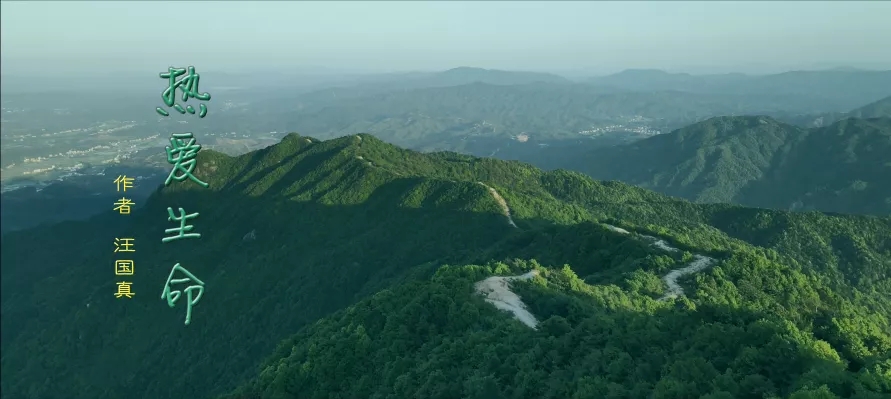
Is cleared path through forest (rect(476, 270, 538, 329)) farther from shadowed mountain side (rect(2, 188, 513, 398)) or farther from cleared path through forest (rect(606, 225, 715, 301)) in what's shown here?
shadowed mountain side (rect(2, 188, 513, 398))

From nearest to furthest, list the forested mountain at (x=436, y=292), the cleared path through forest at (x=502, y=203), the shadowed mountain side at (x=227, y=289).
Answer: the forested mountain at (x=436, y=292)
the shadowed mountain side at (x=227, y=289)
the cleared path through forest at (x=502, y=203)

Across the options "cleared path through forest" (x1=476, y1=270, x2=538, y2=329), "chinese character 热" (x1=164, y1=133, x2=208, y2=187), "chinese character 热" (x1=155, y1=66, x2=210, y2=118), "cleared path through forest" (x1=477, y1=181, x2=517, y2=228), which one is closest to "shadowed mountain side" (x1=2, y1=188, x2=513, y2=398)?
"cleared path through forest" (x1=477, y1=181, x2=517, y2=228)

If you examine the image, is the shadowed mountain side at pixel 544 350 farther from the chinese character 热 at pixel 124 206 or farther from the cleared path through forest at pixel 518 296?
the chinese character 热 at pixel 124 206

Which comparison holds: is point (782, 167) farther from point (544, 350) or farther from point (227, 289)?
point (544, 350)

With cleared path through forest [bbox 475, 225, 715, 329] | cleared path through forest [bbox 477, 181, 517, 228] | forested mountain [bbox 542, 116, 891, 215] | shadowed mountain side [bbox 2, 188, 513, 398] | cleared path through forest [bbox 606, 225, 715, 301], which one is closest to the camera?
cleared path through forest [bbox 475, 225, 715, 329]

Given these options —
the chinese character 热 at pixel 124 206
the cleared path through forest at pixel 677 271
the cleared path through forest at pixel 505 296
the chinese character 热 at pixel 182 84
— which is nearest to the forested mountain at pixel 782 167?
the cleared path through forest at pixel 677 271

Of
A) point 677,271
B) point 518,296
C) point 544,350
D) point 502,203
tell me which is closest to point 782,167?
point 502,203
